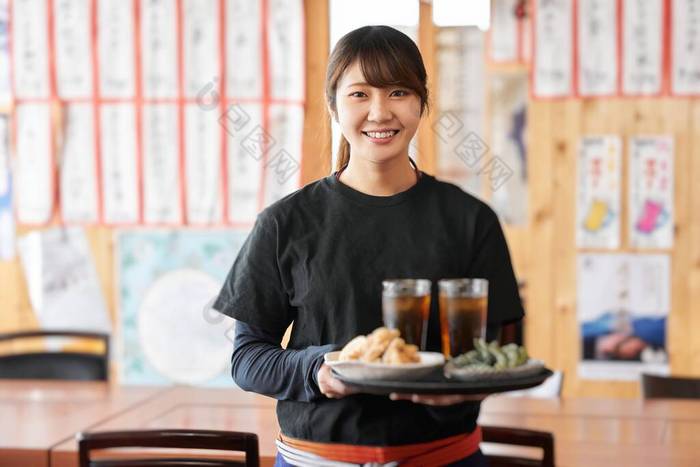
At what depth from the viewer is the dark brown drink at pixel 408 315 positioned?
3.92 ft

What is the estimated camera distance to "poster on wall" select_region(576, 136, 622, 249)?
3.24 meters

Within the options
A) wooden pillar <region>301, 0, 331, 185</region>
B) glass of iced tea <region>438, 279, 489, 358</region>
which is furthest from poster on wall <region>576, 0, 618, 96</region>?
glass of iced tea <region>438, 279, 489, 358</region>

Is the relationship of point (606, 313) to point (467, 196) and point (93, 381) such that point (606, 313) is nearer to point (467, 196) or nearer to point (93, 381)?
point (93, 381)

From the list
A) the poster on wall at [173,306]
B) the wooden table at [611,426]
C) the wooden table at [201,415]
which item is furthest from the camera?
the poster on wall at [173,306]

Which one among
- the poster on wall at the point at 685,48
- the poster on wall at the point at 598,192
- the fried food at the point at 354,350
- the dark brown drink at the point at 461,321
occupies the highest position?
the poster on wall at the point at 685,48

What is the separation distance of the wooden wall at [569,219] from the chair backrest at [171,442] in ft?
5.69

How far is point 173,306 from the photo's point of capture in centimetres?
351

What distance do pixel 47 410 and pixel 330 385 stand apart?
1345 mm

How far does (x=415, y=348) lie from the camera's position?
1.22 meters

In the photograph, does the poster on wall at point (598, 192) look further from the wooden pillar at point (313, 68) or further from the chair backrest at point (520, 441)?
the chair backrest at point (520, 441)

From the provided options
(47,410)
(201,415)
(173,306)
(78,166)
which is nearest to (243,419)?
(201,415)

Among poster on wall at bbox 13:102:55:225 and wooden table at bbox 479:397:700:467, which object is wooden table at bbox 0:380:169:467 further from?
poster on wall at bbox 13:102:55:225

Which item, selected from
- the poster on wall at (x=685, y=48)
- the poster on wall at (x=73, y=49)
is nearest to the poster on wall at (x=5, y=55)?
the poster on wall at (x=73, y=49)

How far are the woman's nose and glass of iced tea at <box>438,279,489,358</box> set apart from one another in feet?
0.77
